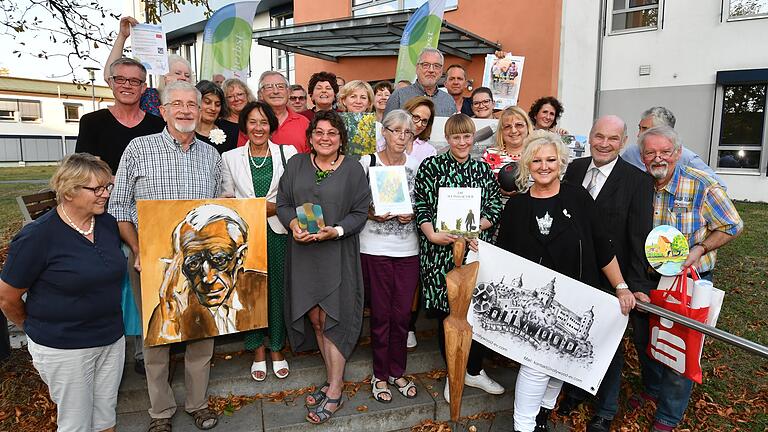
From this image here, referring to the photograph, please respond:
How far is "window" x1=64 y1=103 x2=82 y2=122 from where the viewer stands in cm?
3897

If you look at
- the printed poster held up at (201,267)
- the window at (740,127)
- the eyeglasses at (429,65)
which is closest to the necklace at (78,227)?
the printed poster held up at (201,267)

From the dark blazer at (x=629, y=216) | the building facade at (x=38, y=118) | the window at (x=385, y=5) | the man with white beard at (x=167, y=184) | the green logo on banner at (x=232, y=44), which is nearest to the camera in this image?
the man with white beard at (x=167, y=184)

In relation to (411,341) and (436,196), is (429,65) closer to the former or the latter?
(436,196)

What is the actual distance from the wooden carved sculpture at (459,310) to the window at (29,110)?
45.7m

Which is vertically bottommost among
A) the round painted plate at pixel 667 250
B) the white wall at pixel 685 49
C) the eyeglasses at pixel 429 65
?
the round painted plate at pixel 667 250

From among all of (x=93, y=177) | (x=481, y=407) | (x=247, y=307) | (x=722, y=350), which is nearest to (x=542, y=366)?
(x=481, y=407)

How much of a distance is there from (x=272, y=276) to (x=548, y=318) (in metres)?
2.03

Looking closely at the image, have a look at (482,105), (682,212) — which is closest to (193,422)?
(682,212)

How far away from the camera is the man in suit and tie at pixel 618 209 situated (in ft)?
10.2

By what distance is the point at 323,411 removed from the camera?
10.8ft

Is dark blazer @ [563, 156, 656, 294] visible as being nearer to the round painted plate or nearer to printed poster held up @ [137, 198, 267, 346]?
the round painted plate

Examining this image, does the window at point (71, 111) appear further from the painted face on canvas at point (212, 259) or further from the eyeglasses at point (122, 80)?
the painted face on canvas at point (212, 259)

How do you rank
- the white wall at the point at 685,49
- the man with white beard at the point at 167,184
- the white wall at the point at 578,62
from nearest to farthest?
the man with white beard at the point at 167,184 < the white wall at the point at 685,49 < the white wall at the point at 578,62

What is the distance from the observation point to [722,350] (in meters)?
4.40
